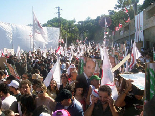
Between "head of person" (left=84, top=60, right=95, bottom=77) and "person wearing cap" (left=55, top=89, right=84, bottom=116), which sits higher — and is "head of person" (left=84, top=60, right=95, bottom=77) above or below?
above

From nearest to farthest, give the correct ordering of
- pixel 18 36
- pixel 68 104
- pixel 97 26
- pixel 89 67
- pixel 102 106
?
pixel 102 106 → pixel 68 104 → pixel 89 67 → pixel 18 36 → pixel 97 26

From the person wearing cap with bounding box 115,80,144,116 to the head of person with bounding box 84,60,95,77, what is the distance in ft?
8.00

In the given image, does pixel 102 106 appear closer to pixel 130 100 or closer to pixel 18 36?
pixel 130 100

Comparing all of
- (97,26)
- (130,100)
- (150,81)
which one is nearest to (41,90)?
(130,100)

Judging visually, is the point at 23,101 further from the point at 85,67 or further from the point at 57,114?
the point at 85,67

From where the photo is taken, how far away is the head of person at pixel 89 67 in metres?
5.99

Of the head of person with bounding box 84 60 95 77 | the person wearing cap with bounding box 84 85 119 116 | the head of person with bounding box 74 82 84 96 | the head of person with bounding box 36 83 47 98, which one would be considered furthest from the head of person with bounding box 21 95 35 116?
the head of person with bounding box 84 60 95 77

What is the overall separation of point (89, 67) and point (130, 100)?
2746mm

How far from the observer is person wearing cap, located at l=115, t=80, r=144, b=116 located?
342 cm

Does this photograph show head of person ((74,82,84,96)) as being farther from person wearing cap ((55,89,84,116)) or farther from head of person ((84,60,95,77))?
head of person ((84,60,95,77))

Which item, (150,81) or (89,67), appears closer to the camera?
(150,81)

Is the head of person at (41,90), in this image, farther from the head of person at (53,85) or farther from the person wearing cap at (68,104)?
the head of person at (53,85)

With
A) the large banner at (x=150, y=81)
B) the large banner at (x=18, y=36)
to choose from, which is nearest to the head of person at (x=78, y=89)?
the large banner at (x=150, y=81)

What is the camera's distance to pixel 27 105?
3.42 m
